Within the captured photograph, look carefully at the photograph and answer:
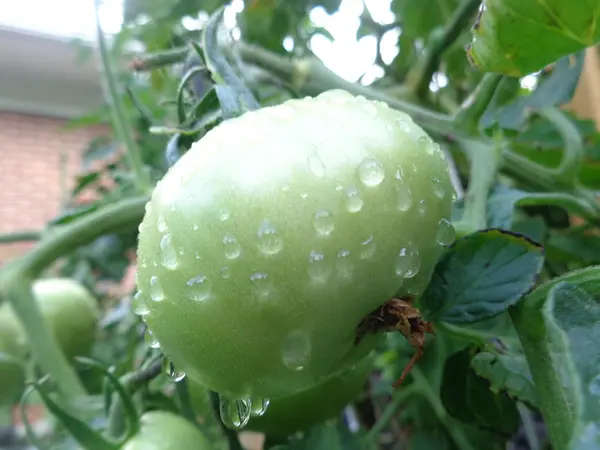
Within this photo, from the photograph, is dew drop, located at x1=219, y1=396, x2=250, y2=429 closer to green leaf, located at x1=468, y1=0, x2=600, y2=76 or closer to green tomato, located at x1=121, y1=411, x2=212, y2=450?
green tomato, located at x1=121, y1=411, x2=212, y2=450

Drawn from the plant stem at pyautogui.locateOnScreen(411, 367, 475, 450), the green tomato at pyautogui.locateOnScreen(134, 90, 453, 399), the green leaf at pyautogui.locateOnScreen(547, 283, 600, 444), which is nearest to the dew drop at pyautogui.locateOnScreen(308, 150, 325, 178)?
the green tomato at pyautogui.locateOnScreen(134, 90, 453, 399)

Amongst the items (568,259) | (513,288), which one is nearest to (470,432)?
(568,259)

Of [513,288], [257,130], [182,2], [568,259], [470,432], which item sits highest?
[182,2]

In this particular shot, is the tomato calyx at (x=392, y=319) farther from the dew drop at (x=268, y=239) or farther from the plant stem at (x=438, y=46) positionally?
the plant stem at (x=438, y=46)

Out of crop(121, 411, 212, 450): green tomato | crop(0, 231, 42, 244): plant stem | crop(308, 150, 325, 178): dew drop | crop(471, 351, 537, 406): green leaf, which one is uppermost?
crop(308, 150, 325, 178): dew drop

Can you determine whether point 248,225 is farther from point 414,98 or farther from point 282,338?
point 414,98

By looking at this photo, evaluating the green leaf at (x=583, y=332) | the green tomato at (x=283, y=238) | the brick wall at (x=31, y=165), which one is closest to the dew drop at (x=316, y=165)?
the green tomato at (x=283, y=238)
